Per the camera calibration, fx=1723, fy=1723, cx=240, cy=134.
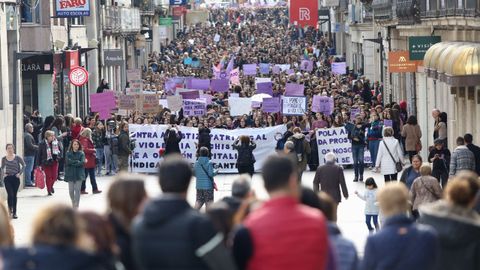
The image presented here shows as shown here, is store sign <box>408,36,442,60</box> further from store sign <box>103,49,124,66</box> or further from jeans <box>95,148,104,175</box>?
store sign <box>103,49,124,66</box>

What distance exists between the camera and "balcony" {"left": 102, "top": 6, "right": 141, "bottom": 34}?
62531 mm

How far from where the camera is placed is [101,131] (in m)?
35.3

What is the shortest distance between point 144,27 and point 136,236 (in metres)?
74.2

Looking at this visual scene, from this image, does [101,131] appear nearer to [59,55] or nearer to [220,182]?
[220,182]

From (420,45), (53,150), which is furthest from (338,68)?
(53,150)

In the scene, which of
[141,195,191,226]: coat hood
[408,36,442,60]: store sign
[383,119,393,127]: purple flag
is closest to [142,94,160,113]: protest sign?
[408,36,442,60]: store sign

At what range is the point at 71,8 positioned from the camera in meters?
43.6

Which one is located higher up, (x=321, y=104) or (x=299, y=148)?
(x=321, y=104)

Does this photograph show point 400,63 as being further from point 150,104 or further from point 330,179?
point 330,179

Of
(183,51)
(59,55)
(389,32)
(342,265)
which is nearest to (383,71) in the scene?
(389,32)

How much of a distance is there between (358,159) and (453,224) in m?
21.9

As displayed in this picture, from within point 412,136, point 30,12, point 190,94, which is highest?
point 30,12

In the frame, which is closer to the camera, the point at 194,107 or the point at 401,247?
the point at 401,247

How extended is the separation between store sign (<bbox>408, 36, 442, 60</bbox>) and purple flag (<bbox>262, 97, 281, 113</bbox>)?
11.0 ft
